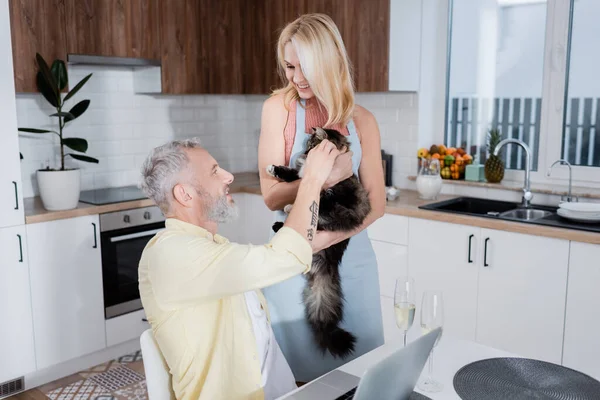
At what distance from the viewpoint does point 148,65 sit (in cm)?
375

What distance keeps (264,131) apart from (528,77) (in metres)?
2.15

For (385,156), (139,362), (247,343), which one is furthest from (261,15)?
(247,343)

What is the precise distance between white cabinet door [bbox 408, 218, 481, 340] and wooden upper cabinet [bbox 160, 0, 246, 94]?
1.71m

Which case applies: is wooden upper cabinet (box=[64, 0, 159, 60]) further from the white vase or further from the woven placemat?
the woven placemat

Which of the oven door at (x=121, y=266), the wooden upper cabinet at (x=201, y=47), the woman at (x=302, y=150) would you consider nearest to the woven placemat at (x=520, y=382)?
the woman at (x=302, y=150)

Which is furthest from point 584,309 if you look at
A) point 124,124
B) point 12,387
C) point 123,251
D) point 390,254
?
point 124,124

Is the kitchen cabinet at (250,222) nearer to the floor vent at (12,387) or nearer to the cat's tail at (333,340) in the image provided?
the floor vent at (12,387)

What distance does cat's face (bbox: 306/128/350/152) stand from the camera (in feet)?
6.02

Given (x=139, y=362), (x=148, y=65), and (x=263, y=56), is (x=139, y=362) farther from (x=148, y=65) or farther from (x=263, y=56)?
(x=263, y=56)

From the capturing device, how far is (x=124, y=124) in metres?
4.03

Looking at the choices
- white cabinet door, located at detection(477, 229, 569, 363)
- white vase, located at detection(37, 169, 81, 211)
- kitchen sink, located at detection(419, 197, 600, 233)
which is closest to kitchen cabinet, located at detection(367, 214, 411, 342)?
kitchen sink, located at detection(419, 197, 600, 233)

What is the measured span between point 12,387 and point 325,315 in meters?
2.02

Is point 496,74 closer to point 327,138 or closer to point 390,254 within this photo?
point 390,254

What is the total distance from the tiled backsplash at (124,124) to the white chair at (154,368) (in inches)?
98.1
